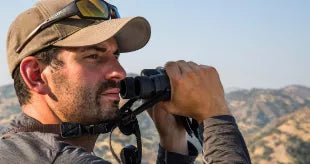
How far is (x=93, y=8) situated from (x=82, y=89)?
0.75m

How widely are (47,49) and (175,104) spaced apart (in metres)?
1.07

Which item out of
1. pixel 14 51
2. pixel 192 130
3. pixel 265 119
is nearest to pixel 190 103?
pixel 192 130

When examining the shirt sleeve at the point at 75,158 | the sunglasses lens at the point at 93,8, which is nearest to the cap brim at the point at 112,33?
the sunglasses lens at the point at 93,8

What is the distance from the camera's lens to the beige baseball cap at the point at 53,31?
3289mm

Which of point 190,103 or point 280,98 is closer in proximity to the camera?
point 190,103

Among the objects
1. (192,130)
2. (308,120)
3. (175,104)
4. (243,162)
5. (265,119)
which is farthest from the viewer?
(265,119)

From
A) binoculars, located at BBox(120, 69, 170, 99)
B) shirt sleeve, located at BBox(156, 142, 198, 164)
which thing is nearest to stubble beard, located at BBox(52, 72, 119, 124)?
binoculars, located at BBox(120, 69, 170, 99)

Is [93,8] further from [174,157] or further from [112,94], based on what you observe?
[174,157]

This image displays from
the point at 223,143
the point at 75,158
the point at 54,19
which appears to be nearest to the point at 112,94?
the point at 54,19

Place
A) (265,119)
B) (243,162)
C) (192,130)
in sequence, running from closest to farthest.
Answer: (243,162) < (192,130) < (265,119)

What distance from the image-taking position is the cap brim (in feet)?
10.7

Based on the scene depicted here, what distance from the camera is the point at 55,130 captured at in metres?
3.12

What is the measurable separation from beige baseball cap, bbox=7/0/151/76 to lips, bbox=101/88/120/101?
0.40 metres

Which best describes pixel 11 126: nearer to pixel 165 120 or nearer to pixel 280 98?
pixel 165 120
